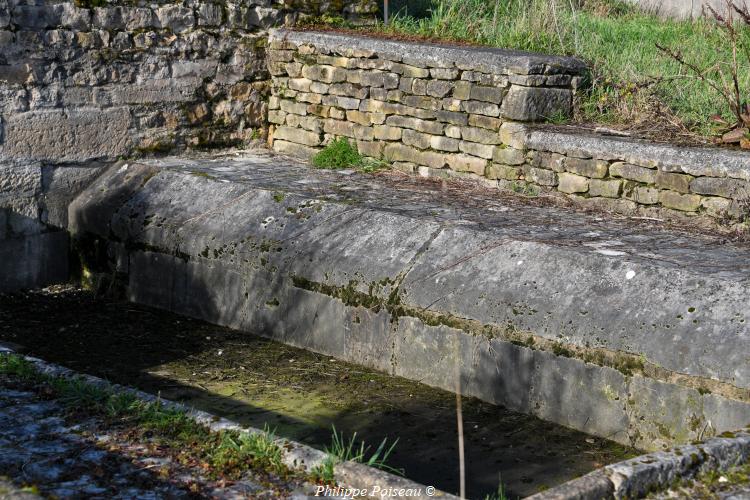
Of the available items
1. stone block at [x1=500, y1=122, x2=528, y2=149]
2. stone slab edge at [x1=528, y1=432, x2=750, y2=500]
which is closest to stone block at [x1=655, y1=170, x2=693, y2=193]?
stone block at [x1=500, y1=122, x2=528, y2=149]

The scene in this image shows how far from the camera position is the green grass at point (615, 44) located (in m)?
6.62

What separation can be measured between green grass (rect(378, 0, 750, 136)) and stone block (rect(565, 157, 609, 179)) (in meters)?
0.58

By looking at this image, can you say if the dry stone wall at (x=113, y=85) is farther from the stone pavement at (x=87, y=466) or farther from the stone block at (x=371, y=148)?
the stone pavement at (x=87, y=466)

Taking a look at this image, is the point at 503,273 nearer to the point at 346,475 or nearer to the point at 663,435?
the point at 663,435

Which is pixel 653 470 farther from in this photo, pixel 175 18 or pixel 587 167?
pixel 175 18

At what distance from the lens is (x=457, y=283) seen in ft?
16.8

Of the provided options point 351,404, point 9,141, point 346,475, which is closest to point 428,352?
point 351,404

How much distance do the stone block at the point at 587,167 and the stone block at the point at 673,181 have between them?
34 centimetres

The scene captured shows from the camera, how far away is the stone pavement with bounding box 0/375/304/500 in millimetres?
3066

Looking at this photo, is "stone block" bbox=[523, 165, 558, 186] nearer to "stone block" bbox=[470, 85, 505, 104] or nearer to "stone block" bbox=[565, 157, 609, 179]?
"stone block" bbox=[565, 157, 609, 179]

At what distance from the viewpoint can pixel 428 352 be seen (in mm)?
5141

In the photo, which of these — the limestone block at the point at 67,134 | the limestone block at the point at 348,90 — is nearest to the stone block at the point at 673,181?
the limestone block at the point at 348,90

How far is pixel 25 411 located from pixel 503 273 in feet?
7.62

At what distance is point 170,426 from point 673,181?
10.9 feet
